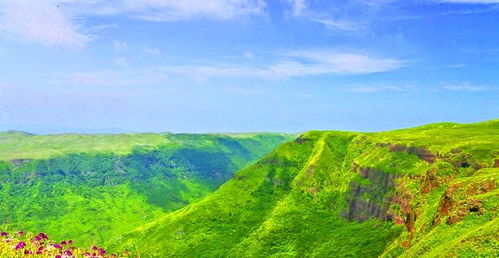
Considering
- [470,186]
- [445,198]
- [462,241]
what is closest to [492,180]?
[470,186]

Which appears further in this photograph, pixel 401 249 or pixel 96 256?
pixel 401 249

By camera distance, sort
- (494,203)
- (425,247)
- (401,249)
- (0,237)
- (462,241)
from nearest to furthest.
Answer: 1. (0,237)
2. (462,241)
3. (494,203)
4. (425,247)
5. (401,249)

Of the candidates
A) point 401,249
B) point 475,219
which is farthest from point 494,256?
point 401,249

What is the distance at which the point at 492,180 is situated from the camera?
13738cm

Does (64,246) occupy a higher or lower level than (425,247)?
higher

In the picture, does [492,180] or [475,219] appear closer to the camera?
[475,219]

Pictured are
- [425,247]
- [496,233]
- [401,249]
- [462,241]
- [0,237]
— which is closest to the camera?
[0,237]

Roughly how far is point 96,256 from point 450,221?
120105 mm

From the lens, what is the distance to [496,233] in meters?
85.1

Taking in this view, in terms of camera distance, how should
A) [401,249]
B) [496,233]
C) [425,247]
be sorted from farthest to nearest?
1. [401,249]
2. [425,247]
3. [496,233]

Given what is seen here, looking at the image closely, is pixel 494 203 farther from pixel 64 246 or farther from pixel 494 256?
pixel 64 246

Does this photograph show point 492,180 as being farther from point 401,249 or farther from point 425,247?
point 401,249

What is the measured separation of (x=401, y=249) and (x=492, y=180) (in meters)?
71.1

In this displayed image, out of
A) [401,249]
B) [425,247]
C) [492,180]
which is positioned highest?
[492,180]
